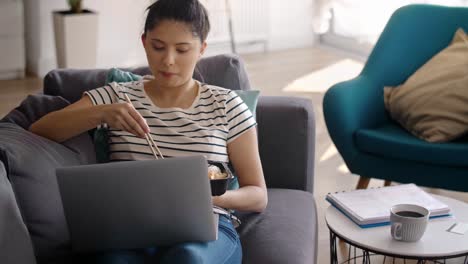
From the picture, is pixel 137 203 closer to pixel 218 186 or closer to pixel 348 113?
pixel 218 186

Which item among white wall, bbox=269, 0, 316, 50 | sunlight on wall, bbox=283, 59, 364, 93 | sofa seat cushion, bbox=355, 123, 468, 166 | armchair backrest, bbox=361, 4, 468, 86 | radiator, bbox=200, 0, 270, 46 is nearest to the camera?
sofa seat cushion, bbox=355, 123, 468, 166

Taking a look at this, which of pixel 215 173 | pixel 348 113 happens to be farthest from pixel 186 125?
pixel 348 113

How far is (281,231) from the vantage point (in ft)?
6.29

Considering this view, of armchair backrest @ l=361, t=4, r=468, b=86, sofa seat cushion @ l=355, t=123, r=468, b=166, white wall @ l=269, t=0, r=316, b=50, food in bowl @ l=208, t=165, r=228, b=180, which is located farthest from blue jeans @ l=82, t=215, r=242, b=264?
white wall @ l=269, t=0, r=316, b=50

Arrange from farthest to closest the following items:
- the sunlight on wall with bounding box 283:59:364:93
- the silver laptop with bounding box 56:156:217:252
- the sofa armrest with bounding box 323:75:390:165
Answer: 1. the sunlight on wall with bounding box 283:59:364:93
2. the sofa armrest with bounding box 323:75:390:165
3. the silver laptop with bounding box 56:156:217:252

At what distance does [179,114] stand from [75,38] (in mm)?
3175

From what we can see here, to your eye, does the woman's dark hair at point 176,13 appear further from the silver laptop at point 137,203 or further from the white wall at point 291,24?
the white wall at point 291,24

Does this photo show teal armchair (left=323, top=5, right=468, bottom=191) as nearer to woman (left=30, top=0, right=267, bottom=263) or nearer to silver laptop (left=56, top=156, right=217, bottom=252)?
woman (left=30, top=0, right=267, bottom=263)

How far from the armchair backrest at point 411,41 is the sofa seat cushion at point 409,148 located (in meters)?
0.32

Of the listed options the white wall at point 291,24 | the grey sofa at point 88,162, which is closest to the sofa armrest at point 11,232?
the grey sofa at point 88,162

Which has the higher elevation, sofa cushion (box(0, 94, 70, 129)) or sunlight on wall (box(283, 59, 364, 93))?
sofa cushion (box(0, 94, 70, 129))

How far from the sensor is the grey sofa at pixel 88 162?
1593mm

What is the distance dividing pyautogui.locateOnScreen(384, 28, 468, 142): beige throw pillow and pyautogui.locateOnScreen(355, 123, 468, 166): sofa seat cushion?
1.8 inches

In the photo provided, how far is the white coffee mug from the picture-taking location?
177 centimetres
